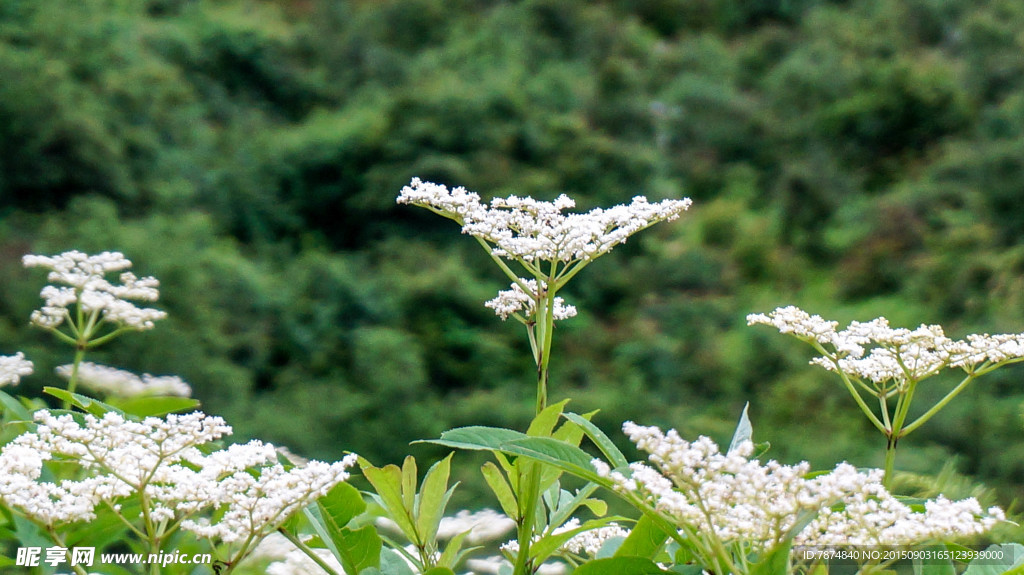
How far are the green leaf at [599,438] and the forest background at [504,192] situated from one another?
502cm

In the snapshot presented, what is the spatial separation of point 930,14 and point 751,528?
12.5 metres

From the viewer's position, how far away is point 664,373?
25.8 ft

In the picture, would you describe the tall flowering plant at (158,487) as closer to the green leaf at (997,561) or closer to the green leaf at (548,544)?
the green leaf at (548,544)

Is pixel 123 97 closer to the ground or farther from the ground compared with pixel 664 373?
farther from the ground

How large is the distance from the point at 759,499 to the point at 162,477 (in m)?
0.32

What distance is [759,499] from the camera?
398 millimetres

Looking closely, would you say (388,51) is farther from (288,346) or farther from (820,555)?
(820,555)

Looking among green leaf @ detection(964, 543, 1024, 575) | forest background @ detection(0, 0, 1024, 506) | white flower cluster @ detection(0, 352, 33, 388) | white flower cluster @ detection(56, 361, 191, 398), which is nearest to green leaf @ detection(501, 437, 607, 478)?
green leaf @ detection(964, 543, 1024, 575)

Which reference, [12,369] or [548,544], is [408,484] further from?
[12,369]

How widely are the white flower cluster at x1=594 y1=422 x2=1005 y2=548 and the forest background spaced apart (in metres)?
5.04

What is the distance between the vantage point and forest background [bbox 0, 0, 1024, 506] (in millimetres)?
6574

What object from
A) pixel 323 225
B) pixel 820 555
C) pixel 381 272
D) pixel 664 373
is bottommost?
pixel 820 555

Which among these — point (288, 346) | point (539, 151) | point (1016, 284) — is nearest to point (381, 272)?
point (288, 346)

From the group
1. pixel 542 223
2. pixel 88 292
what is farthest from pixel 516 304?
pixel 88 292
